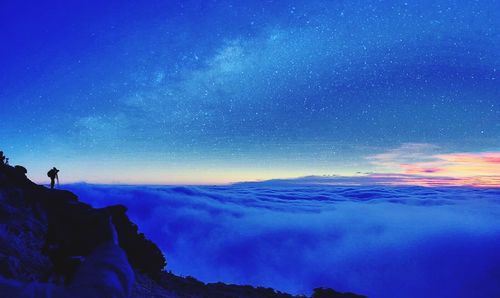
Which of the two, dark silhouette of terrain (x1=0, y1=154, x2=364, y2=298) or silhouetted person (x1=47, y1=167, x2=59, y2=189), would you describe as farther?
silhouetted person (x1=47, y1=167, x2=59, y2=189)

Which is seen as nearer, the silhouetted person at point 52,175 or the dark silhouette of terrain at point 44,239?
the dark silhouette of terrain at point 44,239

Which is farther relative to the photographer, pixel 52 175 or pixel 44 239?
pixel 52 175

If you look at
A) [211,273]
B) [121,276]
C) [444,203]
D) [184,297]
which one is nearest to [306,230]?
[211,273]

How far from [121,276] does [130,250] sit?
18.5 meters

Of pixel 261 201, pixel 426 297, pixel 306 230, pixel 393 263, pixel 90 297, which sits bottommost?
pixel 426 297

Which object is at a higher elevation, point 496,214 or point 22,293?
point 22,293

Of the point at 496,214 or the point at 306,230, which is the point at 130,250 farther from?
the point at 496,214

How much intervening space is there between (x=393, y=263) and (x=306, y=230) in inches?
1696

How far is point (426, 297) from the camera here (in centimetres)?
14675

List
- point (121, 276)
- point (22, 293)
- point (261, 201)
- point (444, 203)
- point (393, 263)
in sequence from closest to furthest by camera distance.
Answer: point (22, 293) → point (121, 276) → point (393, 263) → point (444, 203) → point (261, 201)

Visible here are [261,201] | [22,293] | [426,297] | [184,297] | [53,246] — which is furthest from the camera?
[261,201]

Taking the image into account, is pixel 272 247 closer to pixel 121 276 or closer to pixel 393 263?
pixel 393 263

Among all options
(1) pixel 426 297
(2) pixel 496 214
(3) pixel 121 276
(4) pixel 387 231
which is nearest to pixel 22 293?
(3) pixel 121 276

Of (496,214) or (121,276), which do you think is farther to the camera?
(496,214)
